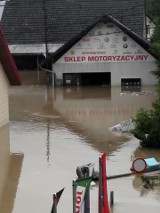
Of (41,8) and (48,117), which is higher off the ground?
(41,8)

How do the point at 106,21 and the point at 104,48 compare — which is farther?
the point at 104,48

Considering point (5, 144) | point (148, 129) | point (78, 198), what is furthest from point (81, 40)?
point (78, 198)

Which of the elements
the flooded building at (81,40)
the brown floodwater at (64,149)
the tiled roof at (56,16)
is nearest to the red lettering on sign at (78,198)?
the brown floodwater at (64,149)

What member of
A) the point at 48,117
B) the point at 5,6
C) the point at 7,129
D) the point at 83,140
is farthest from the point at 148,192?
the point at 5,6

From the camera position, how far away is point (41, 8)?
149 feet

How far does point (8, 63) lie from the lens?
72.9ft

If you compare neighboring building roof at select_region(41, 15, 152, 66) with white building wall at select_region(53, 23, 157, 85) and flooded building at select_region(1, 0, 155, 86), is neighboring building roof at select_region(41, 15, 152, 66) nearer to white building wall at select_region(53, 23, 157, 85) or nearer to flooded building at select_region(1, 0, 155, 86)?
flooded building at select_region(1, 0, 155, 86)

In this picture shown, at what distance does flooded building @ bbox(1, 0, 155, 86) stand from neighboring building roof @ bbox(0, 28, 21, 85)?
47.1 feet

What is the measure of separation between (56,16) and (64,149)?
28.4 meters

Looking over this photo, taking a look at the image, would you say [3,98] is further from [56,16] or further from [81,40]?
[56,16]

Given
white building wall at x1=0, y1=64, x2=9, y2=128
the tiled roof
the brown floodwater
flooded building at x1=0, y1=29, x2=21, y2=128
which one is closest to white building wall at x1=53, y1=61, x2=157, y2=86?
the brown floodwater

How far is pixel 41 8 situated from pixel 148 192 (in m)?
34.2

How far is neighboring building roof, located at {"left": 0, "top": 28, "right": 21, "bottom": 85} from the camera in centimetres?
2119

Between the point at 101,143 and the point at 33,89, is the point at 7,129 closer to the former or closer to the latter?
the point at 101,143
